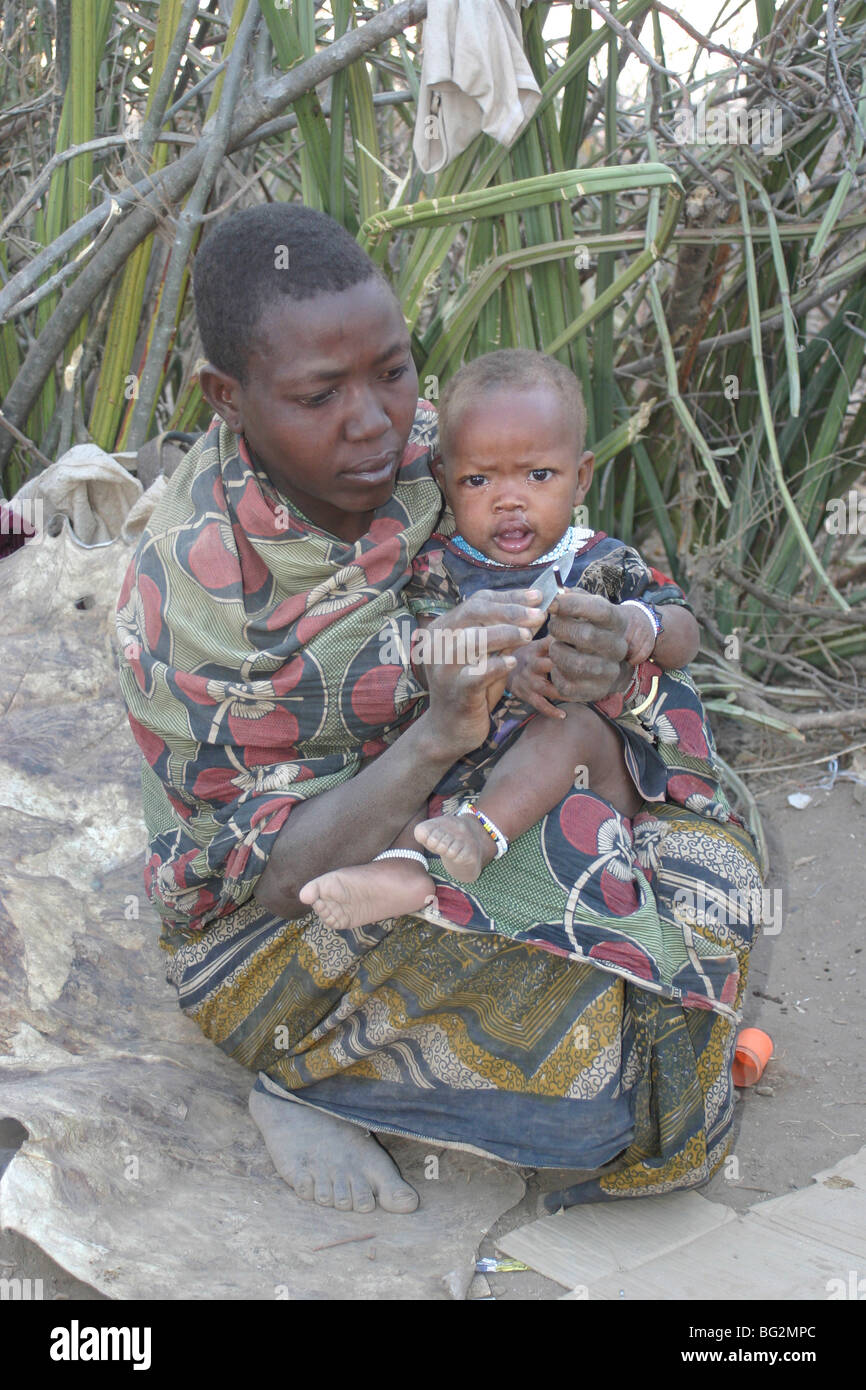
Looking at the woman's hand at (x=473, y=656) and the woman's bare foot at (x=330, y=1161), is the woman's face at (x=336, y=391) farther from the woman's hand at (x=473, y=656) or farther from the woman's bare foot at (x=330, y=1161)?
the woman's bare foot at (x=330, y=1161)

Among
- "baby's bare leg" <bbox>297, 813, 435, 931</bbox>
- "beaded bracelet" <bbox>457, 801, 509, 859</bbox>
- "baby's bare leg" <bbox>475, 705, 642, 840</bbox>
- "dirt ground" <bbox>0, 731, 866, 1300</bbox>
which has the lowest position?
"dirt ground" <bbox>0, 731, 866, 1300</bbox>

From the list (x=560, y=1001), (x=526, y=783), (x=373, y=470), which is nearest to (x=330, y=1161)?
(x=560, y=1001)

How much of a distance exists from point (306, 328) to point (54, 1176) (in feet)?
4.08

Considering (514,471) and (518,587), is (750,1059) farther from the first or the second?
(514,471)

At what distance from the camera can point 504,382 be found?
1889mm

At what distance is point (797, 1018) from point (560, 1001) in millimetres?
1005

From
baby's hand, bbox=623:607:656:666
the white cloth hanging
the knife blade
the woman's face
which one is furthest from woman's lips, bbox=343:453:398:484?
the white cloth hanging

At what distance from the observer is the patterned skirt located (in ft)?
5.70

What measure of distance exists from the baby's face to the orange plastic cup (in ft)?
3.41

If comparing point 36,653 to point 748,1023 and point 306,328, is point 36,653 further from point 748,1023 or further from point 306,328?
point 748,1023

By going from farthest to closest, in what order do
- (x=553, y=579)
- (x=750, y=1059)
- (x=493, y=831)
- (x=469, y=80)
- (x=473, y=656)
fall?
1. (x=469, y=80)
2. (x=750, y=1059)
3. (x=553, y=579)
4. (x=493, y=831)
5. (x=473, y=656)

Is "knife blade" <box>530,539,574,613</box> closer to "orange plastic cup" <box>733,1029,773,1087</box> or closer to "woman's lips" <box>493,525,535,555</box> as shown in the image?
"woman's lips" <box>493,525,535,555</box>

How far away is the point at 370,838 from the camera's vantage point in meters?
1.79

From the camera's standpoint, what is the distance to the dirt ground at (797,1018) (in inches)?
73.2
